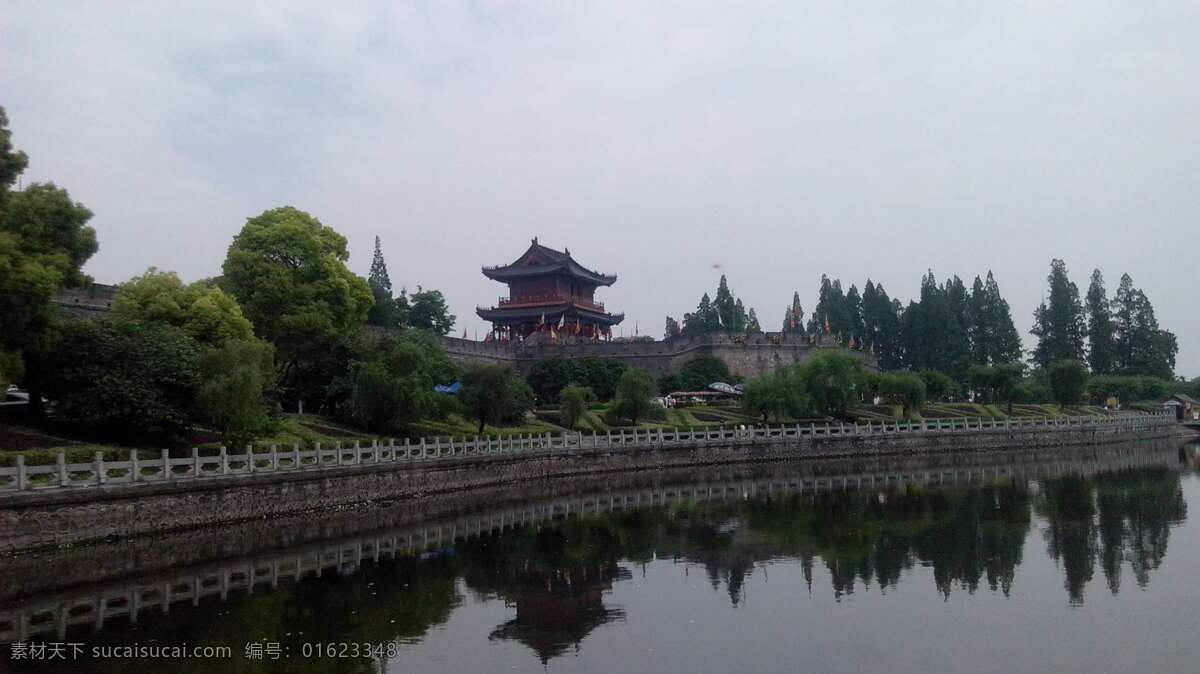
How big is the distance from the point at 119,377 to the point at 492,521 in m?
9.94

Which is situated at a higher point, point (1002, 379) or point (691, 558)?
point (1002, 379)

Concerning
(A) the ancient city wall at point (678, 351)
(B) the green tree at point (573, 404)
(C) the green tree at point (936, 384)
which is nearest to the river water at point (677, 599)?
(B) the green tree at point (573, 404)

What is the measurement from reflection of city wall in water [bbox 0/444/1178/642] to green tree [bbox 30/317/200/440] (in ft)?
20.9

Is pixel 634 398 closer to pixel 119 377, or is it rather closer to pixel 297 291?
pixel 297 291

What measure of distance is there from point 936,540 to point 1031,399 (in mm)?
49179

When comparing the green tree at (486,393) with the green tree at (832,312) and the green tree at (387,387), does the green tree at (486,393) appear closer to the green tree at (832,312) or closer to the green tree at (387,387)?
the green tree at (387,387)

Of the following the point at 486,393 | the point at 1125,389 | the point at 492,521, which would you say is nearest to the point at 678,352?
the point at 486,393

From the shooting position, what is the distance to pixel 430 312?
6291cm

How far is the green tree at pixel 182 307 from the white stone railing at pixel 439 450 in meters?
4.18

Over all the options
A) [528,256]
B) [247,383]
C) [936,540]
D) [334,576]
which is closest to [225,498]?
[247,383]

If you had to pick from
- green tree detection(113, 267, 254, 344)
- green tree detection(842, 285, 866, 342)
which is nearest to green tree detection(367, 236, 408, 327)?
green tree detection(113, 267, 254, 344)

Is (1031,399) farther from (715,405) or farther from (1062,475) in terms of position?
(1062,475)

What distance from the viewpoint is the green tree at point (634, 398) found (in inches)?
1750

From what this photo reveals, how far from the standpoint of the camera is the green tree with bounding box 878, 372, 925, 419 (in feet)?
174
